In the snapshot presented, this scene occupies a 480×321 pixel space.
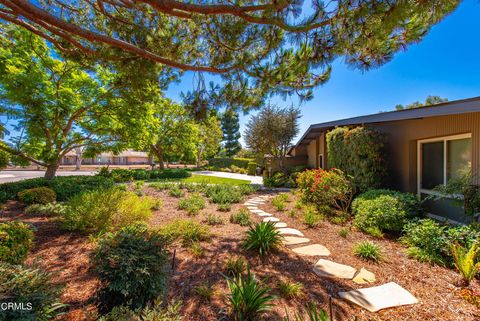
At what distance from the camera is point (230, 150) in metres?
39.2

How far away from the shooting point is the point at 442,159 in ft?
16.5

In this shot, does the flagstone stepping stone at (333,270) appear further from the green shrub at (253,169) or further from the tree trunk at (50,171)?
the green shrub at (253,169)

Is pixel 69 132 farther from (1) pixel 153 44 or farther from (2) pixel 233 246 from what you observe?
(2) pixel 233 246

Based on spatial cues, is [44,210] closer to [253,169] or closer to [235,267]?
[235,267]

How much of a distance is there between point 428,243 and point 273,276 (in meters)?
2.94

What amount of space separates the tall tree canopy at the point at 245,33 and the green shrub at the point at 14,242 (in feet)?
10.4

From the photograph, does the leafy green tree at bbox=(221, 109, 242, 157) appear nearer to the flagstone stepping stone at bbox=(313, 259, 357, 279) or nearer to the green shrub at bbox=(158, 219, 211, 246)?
the green shrub at bbox=(158, 219, 211, 246)

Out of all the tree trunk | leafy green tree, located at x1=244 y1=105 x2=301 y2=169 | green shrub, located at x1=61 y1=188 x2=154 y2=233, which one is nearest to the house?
leafy green tree, located at x1=244 y1=105 x2=301 y2=169

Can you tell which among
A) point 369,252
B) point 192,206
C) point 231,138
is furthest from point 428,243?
point 231,138

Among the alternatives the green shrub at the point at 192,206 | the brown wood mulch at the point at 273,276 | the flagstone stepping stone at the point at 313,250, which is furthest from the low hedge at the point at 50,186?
the flagstone stepping stone at the point at 313,250

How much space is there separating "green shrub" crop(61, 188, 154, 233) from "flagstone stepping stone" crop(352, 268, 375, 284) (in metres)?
4.48

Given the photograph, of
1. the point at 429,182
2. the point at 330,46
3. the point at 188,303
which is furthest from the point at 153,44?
the point at 429,182

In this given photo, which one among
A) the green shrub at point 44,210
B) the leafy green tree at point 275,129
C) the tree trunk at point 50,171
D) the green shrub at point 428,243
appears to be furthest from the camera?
the leafy green tree at point 275,129

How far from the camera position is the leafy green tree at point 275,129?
12.8 metres
